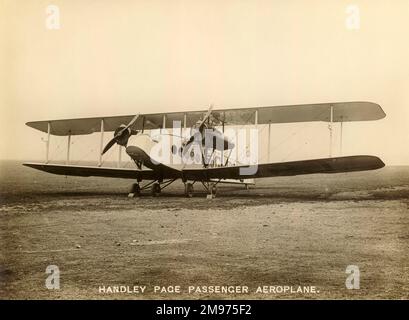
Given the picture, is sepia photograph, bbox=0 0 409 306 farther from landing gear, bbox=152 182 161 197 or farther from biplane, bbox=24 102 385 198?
landing gear, bbox=152 182 161 197

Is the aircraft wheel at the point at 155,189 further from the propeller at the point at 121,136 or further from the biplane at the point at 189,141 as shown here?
the propeller at the point at 121,136

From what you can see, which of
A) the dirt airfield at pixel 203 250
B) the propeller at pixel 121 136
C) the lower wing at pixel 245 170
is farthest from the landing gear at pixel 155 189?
the dirt airfield at pixel 203 250

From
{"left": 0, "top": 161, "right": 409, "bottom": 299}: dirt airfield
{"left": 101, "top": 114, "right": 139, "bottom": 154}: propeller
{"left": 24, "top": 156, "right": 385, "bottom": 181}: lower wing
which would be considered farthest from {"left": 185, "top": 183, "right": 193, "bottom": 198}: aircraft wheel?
{"left": 0, "top": 161, "right": 409, "bottom": 299}: dirt airfield

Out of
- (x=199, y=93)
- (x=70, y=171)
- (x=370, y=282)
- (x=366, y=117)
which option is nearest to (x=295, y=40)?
(x=199, y=93)

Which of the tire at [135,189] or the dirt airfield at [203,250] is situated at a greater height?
the tire at [135,189]

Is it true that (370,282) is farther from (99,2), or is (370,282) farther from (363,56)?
(99,2)
